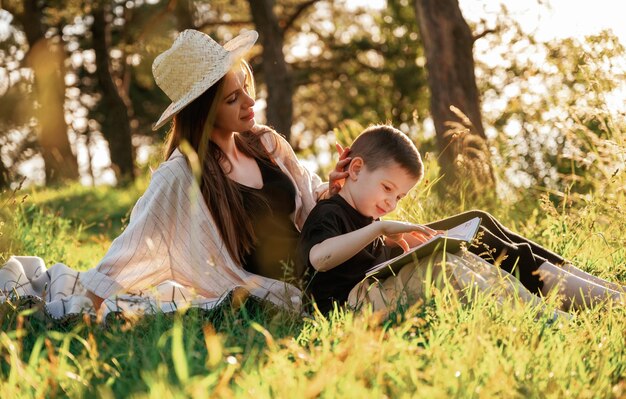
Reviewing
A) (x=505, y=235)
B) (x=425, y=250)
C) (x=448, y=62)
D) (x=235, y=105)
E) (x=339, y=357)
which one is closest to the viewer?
(x=339, y=357)

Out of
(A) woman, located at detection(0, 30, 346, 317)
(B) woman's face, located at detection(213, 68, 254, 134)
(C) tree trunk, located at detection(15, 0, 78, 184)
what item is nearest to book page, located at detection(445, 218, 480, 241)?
(A) woman, located at detection(0, 30, 346, 317)

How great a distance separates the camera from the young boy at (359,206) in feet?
11.9

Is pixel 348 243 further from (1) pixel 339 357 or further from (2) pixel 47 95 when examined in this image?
(2) pixel 47 95

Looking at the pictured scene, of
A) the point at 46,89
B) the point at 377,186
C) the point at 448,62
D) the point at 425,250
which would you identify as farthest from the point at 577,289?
the point at 46,89

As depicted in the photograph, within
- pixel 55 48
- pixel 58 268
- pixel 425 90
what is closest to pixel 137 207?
pixel 58 268

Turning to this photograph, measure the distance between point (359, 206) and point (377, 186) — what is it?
0.40ft

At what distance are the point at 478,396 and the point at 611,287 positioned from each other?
72.0 inches

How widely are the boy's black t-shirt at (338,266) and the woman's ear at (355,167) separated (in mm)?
108

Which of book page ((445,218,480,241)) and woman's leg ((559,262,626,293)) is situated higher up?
book page ((445,218,480,241))

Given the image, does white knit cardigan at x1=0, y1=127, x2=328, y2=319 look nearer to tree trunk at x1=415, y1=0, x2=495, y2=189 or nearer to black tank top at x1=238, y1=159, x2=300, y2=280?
black tank top at x1=238, y1=159, x2=300, y2=280

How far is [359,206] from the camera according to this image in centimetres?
379

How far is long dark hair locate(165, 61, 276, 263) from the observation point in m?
4.11

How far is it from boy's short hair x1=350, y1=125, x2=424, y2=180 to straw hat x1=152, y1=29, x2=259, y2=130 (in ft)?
2.52

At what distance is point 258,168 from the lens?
14.8ft
